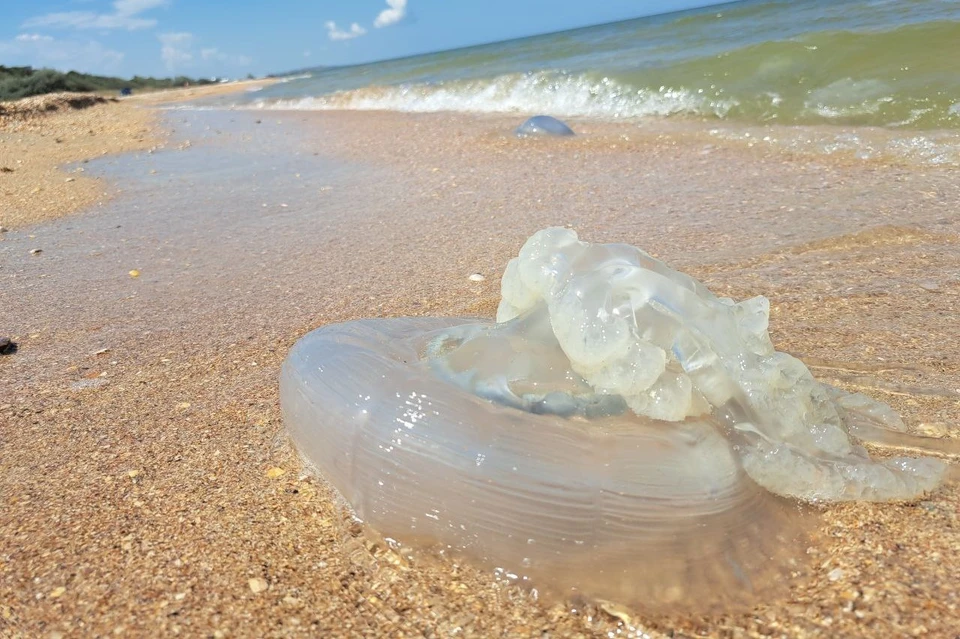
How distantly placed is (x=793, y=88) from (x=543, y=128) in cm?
230

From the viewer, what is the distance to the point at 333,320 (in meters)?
2.70

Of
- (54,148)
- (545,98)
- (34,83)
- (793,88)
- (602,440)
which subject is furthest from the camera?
(34,83)

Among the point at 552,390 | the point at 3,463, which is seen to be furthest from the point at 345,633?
the point at 3,463

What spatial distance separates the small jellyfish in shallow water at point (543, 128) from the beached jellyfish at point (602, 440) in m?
5.08

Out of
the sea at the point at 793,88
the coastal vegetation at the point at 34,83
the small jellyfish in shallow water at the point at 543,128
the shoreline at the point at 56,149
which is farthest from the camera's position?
the coastal vegetation at the point at 34,83

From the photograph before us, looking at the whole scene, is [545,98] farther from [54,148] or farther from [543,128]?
[54,148]

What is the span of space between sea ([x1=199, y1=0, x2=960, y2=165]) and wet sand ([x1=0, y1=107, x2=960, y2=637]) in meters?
0.78

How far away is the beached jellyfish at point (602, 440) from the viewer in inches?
49.5

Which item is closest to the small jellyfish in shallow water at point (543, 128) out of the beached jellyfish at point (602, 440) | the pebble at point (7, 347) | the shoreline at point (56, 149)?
the shoreline at point (56, 149)

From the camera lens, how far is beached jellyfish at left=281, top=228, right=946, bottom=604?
1.26m

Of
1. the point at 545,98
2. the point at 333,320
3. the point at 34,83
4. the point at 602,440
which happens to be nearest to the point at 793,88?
the point at 545,98

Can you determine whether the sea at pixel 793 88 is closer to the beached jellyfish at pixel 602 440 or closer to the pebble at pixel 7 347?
the beached jellyfish at pixel 602 440

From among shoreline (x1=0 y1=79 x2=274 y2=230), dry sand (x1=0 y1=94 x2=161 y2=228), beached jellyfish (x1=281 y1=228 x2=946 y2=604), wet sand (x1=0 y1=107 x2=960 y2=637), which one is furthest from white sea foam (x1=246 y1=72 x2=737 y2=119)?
beached jellyfish (x1=281 y1=228 x2=946 y2=604)

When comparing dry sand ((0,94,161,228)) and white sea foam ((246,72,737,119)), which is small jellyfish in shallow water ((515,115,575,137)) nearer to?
white sea foam ((246,72,737,119))
